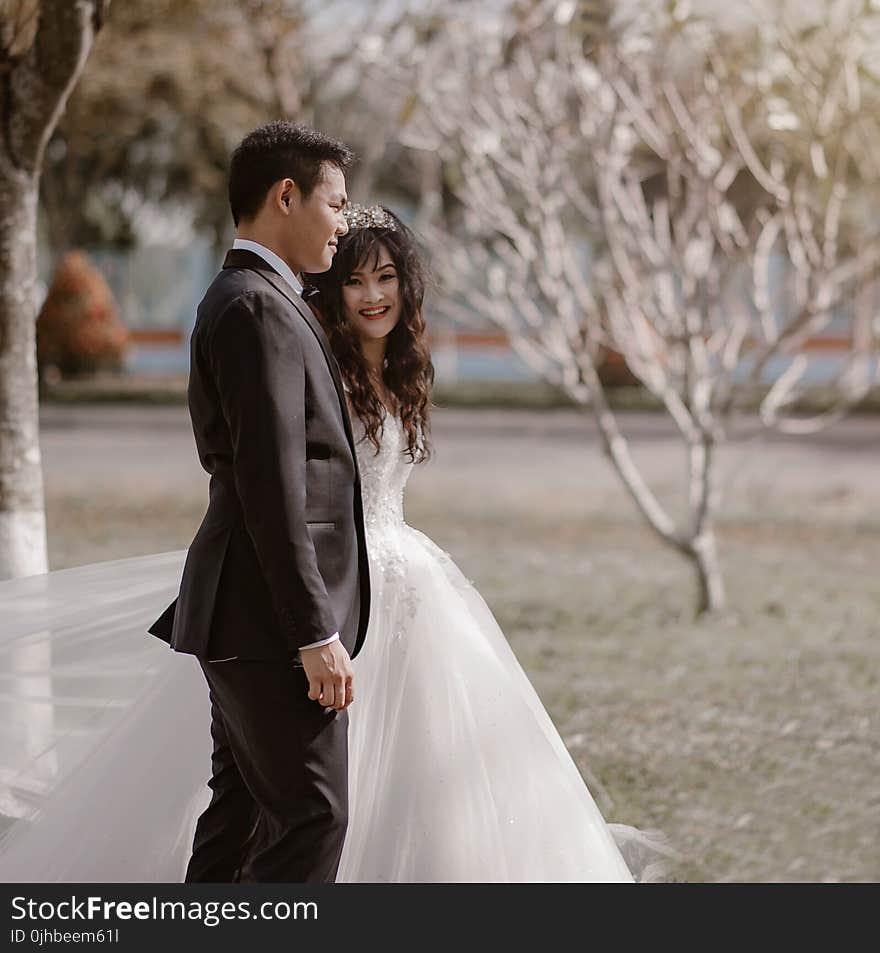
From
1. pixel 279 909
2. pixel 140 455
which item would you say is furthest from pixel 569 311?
pixel 140 455

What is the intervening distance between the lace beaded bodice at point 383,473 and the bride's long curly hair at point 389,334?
0.9 inches

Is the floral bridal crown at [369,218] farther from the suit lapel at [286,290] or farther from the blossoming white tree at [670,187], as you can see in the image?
the blossoming white tree at [670,187]

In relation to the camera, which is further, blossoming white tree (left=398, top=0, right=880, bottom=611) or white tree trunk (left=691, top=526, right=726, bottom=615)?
white tree trunk (left=691, top=526, right=726, bottom=615)

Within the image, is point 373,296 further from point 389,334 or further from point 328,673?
point 328,673

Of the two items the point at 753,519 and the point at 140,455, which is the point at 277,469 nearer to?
the point at 753,519

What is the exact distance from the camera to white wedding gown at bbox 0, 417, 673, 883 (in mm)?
3068

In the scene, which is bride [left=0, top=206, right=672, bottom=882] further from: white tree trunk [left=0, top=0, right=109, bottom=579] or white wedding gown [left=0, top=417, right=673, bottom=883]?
white tree trunk [left=0, top=0, right=109, bottom=579]

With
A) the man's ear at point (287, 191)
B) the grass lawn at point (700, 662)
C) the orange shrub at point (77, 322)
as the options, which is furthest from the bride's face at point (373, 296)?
the orange shrub at point (77, 322)

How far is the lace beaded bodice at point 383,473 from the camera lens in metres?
3.31

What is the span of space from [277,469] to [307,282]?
1.02 metres

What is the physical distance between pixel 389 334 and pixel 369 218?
0.91ft

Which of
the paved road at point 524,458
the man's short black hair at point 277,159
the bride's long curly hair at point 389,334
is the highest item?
the man's short black hair at point 277,159

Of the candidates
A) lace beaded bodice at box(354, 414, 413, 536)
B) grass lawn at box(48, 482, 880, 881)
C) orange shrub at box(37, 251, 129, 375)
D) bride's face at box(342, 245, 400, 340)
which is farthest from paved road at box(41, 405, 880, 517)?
bride's face at box(342, 245, 400, 340)

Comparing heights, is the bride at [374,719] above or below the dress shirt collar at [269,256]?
below
